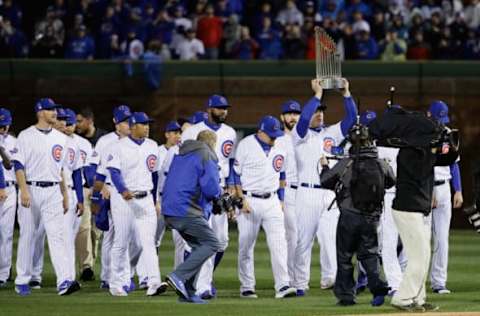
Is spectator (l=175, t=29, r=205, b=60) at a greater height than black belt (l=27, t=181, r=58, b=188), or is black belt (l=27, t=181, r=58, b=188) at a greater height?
spectator (l=175, t=29, r=205, b=60)

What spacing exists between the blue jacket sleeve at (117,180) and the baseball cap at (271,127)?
64.2 inches

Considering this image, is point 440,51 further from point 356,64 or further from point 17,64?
point 17,64

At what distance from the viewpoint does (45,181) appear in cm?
1449

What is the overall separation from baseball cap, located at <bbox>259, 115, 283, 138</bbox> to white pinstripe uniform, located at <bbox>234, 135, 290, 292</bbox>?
0.18 m

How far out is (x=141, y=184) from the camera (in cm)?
1466

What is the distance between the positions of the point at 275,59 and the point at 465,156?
4010mm

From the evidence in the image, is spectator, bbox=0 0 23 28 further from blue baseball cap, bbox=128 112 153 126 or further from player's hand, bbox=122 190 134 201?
player's hand, bbox=122 190 134 201

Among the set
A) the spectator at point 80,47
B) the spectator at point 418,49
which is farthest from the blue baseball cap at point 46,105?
the spectator at point 418,49

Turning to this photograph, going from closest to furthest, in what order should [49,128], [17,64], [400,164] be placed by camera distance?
[400,164], [49,128], [17,64]

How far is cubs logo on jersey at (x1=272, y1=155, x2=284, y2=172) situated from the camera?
14.8 m

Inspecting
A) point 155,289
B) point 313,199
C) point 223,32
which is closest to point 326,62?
point 313,199

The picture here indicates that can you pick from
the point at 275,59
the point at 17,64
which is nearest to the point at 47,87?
the point at 17,64

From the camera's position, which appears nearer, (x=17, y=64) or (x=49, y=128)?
(x=49, y=128)

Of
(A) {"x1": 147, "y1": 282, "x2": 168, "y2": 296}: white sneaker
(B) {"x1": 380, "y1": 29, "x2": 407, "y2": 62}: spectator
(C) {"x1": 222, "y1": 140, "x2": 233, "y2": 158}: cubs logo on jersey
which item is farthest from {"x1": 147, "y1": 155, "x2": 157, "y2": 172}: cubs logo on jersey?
(B) {"x1": 380, "y1": 29, "x2": 407, "y2": 62}: spectator
